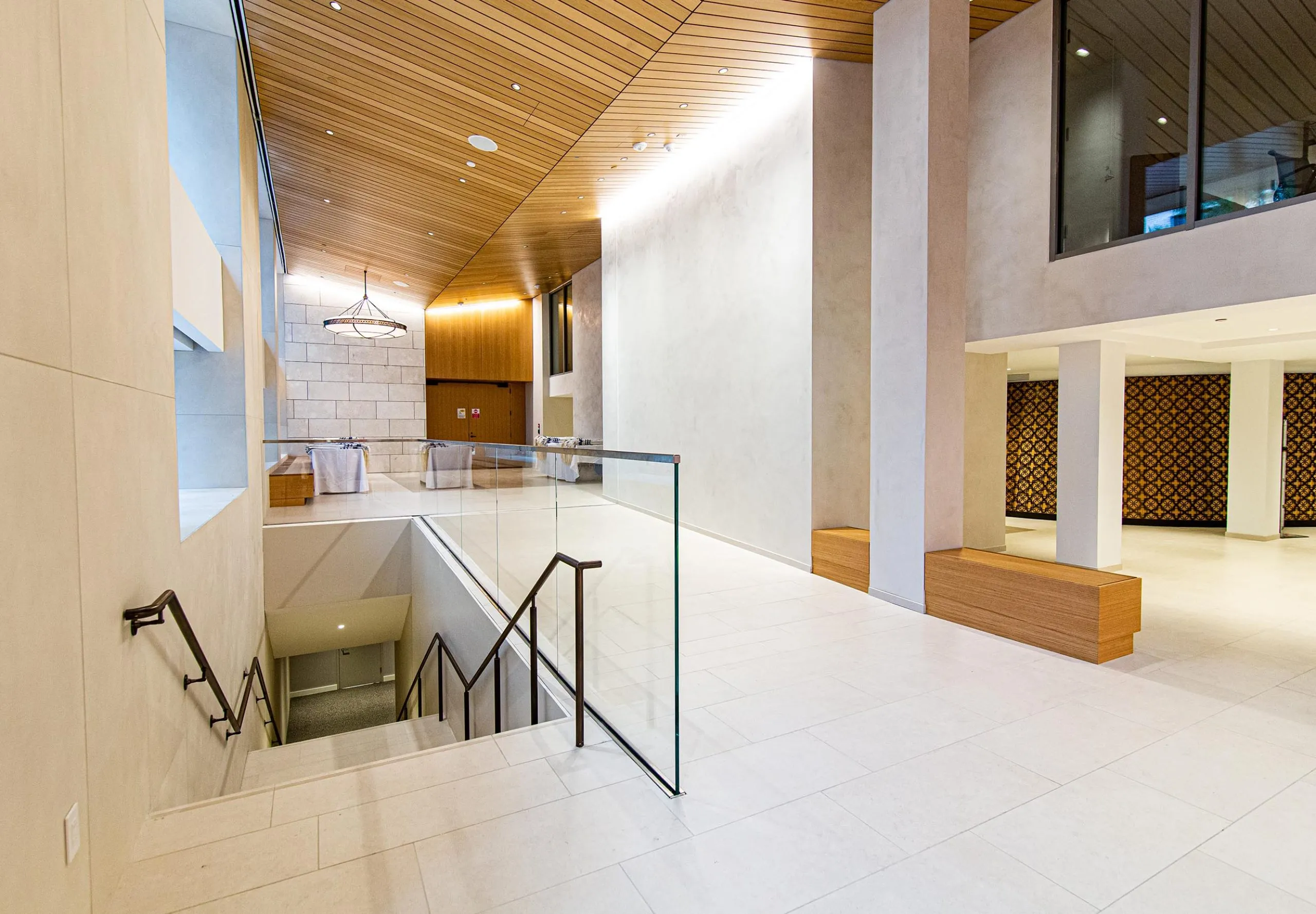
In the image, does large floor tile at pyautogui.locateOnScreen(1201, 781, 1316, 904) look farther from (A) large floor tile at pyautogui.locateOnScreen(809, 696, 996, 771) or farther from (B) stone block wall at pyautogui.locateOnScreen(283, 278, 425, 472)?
(B) stone block wall at pyautogui.locateOnScreen(283, 278, 425, 472)

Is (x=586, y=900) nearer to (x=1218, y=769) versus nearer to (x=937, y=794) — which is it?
(x=937, y=794)

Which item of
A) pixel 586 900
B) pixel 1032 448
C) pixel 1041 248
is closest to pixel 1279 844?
pixel 586 900

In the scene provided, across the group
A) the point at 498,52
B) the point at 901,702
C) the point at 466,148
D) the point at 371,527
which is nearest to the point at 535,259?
the point at 466,148

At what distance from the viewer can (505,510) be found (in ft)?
15.0

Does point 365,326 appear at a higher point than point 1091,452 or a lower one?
higher

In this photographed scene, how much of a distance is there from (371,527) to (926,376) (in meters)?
7.08

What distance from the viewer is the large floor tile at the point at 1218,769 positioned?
2352 millimetres

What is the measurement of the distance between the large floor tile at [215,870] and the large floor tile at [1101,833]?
7.27ft

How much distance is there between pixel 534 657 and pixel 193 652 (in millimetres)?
1697

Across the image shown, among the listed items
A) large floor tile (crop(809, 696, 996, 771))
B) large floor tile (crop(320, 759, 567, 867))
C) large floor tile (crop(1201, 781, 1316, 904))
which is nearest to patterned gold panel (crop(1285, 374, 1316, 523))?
large floor tile (crop(1201, 781, 1316, 904))

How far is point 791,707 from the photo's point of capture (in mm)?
3115

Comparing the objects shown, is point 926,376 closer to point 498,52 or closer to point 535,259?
point 498,52

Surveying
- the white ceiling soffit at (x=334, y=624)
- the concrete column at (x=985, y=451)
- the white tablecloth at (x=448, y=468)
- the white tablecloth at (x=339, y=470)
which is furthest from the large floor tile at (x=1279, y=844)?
the white tablecloth at (x=339, y=470)

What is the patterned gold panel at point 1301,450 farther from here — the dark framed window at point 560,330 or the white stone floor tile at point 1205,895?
the dark framed window at point 560,330
